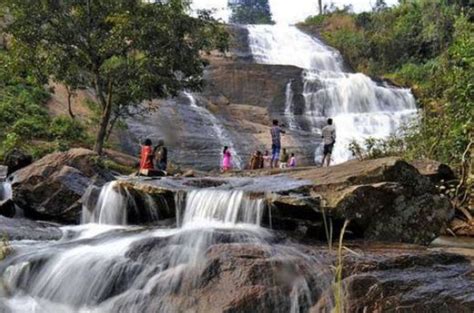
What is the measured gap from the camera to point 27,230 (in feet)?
→ 34.5

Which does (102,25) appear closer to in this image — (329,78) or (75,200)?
(75,200)

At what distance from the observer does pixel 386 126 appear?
80.2 ft

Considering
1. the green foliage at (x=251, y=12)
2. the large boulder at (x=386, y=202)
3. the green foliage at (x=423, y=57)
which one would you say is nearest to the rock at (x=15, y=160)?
the large boulder at (x=386, y=202)

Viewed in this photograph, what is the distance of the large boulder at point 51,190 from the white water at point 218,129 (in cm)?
901

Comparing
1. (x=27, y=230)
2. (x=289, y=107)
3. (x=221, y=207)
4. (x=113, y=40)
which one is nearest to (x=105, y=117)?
(x=113, y=40)

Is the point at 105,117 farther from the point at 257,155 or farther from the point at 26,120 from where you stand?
the point at 257,155

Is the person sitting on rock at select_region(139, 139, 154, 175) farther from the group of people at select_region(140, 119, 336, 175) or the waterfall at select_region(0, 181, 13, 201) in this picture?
the waterfall at select_region(0, 181, 13, 201)

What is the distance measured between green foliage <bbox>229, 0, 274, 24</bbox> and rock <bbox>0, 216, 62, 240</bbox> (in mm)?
48396

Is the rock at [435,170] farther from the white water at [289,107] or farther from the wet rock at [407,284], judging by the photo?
the white water at [289,107]

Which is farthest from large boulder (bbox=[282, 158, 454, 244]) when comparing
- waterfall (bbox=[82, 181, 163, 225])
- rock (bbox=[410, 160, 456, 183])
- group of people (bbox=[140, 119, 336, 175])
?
group of people (bbox=[140, 119, 336, 175])

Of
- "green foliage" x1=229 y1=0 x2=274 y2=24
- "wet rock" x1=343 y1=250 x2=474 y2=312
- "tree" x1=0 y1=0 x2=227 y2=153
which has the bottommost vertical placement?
"wet rock" x1=343 y1=250 x2=474 y2=312

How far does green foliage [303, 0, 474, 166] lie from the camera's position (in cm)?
1382

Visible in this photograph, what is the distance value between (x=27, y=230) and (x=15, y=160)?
16.0 ft

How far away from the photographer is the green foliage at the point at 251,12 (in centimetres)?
6050
